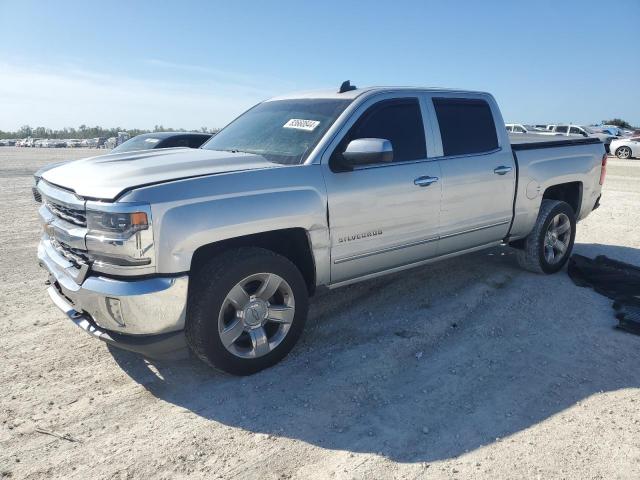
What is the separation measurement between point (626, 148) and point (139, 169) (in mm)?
28555

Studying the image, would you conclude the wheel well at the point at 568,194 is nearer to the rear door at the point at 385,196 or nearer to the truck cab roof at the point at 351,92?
the truck cab roof at the point at 351,92

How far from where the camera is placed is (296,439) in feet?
9.16

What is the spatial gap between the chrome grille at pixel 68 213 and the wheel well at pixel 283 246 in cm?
74

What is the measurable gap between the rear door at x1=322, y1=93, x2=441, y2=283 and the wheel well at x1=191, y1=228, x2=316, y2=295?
0.62ft

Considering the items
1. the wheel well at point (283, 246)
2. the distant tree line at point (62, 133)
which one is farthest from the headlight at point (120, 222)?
the distant tree line at point (62, 133)

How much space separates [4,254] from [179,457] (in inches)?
206

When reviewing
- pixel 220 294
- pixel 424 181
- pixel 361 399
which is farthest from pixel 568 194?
pixel 220 294

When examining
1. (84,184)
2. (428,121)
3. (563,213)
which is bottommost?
(563,213)

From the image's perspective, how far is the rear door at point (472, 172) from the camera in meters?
4.38

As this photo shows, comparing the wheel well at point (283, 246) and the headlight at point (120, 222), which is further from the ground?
the headlight at point (120, 222)

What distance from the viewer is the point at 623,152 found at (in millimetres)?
25938

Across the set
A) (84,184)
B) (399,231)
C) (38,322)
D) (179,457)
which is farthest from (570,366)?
(38,322)

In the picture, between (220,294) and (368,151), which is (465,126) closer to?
(368,151)

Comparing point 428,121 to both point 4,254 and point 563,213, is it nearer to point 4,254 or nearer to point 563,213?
point 563,213
